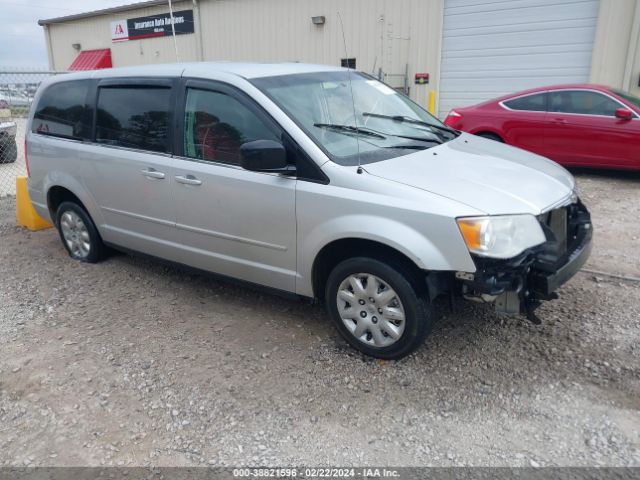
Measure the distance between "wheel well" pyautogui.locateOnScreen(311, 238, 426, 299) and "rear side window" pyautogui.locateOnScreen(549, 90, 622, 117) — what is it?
6.32 metres

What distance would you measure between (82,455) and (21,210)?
4.98 meters

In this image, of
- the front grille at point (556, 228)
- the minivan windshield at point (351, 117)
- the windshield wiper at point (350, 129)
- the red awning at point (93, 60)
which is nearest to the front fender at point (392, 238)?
the minivan windshield at point (351, 117)

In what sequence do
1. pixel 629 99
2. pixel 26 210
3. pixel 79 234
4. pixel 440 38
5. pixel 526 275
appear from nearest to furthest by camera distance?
pixel 526 275 → pixel 79 234 → pixel 26 210 → pixel 629 99 → pixel 440 38

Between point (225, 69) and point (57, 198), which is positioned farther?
point (57, 198)

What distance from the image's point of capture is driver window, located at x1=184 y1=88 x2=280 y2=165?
380 cm

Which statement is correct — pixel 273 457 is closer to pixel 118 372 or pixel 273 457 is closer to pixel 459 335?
pixel 118 372

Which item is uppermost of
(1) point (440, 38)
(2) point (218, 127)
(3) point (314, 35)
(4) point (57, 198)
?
(3) point (314, 35)

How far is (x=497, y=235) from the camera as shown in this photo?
2994 millimetres

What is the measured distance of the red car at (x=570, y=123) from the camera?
25.9ft

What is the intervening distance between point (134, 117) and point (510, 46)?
10.6 metres

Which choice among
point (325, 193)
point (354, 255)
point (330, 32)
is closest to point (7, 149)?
point (330, 32)

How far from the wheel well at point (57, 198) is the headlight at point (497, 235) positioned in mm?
3863

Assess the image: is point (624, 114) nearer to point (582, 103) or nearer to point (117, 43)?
point (582, 103)

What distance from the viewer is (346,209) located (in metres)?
3.33
